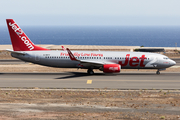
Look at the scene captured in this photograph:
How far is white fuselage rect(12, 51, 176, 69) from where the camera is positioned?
128 ft

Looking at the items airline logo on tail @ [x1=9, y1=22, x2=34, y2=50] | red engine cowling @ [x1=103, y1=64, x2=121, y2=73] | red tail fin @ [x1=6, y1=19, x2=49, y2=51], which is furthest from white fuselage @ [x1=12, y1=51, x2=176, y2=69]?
red engine cowling @ [x1=103, y1=64, x2=121, y2=73]

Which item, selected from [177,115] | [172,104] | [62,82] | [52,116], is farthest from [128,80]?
[52,116]

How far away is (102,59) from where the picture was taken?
129ft

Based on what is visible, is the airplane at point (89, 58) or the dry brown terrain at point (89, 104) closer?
the dry brown terrain at point (89, 104)

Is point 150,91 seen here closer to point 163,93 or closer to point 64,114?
point 163,93

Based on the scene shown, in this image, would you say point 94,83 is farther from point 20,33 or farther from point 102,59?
point 20,33

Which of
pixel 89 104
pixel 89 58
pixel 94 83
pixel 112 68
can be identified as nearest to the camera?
pixel 89 104

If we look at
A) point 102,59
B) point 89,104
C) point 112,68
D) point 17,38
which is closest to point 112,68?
point 112,68

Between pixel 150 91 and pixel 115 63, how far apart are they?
42.9 feet

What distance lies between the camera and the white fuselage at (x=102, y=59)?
128ft

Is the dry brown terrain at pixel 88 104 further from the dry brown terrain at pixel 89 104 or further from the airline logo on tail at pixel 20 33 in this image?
the airline logo on tail at pixel 20 33

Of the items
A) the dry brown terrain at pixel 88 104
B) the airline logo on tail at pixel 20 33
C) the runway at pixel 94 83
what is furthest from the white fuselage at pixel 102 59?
the dry brown terrain at pixel 88 104

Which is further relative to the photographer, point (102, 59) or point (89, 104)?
point (102, 59)

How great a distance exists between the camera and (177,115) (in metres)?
18.1
